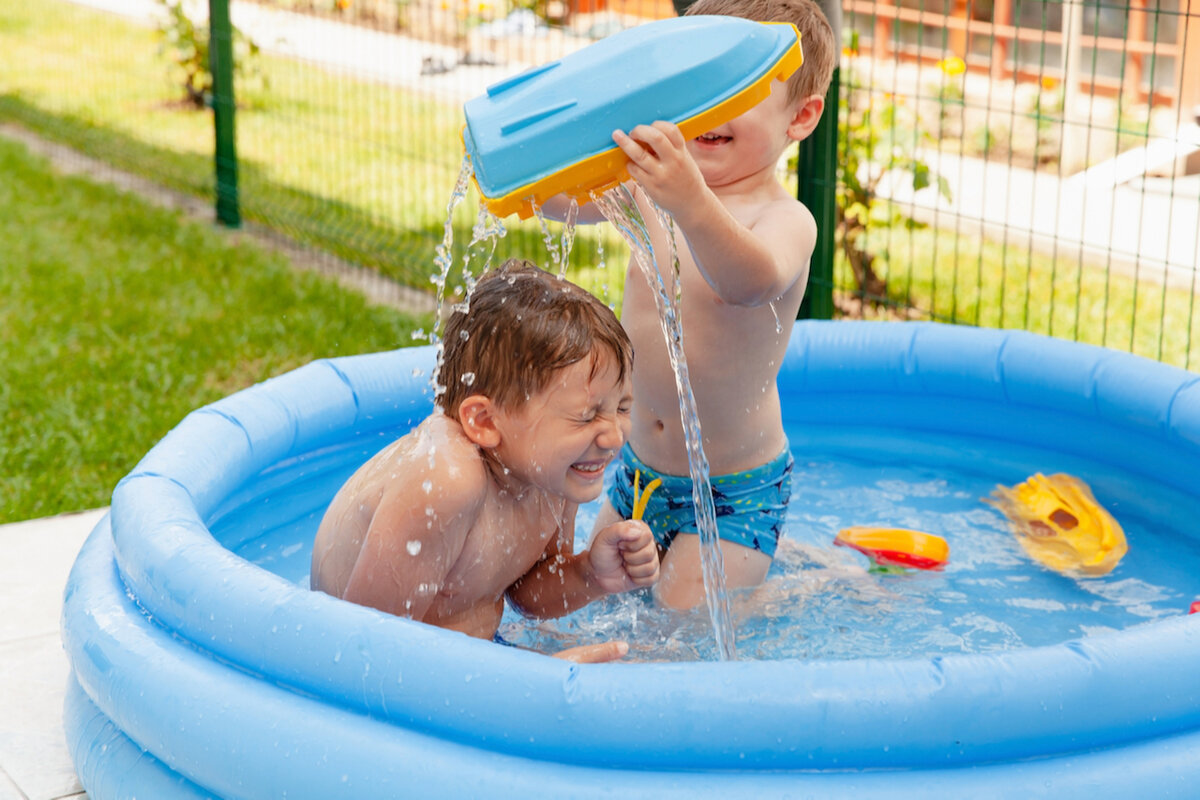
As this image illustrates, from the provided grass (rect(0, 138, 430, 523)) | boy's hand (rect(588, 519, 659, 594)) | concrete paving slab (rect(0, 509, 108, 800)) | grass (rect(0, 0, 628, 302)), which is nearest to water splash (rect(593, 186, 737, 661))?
boy's hand (rect(588, 519, 659, 594))

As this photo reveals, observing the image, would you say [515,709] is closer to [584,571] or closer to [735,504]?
[584,571]

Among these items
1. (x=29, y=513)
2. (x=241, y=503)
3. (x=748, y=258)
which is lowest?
(x=29, y=513)

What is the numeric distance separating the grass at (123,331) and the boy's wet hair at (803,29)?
7.66ft

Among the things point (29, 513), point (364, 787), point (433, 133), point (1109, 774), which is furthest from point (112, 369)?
point (1109, 774)

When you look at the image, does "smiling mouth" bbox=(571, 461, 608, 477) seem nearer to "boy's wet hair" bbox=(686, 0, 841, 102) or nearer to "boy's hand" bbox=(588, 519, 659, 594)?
"boy's hand" bbox=(588, 519, 659, 594)

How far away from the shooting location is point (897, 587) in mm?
3322

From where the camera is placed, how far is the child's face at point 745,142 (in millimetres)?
2830

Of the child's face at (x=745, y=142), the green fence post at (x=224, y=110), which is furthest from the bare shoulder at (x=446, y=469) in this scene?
the green fence post at (x=224, y=110)

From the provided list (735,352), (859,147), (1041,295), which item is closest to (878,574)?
(735,352)

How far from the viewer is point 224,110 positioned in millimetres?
7188

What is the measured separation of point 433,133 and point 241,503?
168 inches

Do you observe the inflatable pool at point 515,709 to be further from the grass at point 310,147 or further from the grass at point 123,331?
Answer: the grass at point 310,147

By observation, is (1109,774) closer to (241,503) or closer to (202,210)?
(241,503)

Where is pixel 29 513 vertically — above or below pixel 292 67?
below
